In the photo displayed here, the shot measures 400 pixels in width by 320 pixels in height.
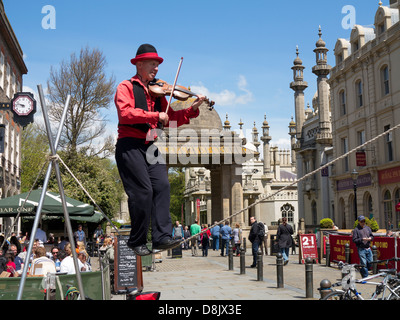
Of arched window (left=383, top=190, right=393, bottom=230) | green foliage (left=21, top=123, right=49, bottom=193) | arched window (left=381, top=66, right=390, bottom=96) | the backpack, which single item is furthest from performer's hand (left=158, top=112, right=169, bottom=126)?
green foliage (left=21, top=123, right=49, bottom=193)

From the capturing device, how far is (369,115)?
122 feet

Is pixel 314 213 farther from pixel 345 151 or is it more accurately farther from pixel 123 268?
pixel 123 268

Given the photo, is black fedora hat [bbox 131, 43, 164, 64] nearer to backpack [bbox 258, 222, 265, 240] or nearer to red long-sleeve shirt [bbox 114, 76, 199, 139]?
red long-sleeve shirt [bbox 114, 76, 199, 139]

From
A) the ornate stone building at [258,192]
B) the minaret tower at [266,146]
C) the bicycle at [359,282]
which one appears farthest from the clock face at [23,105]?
the minaret tower at [266,146]

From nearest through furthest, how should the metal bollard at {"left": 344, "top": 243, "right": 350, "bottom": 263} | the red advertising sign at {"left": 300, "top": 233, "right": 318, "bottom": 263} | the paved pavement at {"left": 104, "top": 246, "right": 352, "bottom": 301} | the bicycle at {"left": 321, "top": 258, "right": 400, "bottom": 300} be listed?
the bicycle at {"left": 321, "top": 258, "right": 400, "bottom": 300}
the paved pavement at {"left": 104, "top": 246, "right": 352, "bottom": 301}
the metal bollard at {"left": 344, "top": 243, "right": 350, "bottom": 263}
the red advertising sign at {"left": 300, "top": 233, "right": 318, "bottom": 263}

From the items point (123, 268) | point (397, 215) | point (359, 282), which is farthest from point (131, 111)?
point (397, 215)

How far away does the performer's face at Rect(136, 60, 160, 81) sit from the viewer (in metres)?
3.94

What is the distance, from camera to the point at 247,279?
52.7 feet

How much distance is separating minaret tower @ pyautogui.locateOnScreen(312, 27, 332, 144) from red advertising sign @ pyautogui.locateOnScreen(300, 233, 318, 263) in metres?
32.9

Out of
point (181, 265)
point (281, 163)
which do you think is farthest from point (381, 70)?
point (281, 163)

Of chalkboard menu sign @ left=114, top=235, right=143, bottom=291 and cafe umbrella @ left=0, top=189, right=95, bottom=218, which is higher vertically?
cafe umbrella @ left=0, top=189, right=95, bottom=218

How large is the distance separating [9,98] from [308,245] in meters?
19.3
